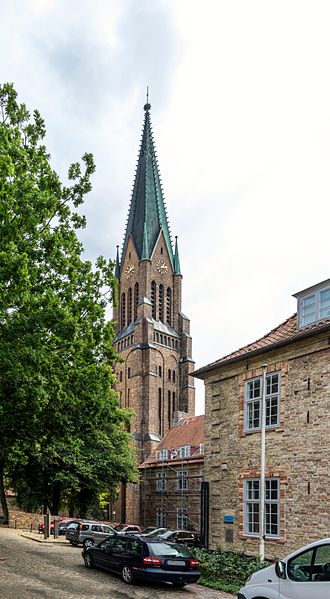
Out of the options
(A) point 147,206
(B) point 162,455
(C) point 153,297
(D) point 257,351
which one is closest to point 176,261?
(C) point 153,297

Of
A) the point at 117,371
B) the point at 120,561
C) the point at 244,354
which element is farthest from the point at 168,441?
the point at 120,561

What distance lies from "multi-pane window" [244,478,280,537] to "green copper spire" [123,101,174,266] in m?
64.1

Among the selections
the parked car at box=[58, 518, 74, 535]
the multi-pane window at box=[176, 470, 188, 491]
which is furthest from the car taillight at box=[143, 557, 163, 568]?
the multi-pane window at box=[176, 470, 188, 491]

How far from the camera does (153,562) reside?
14891 mm

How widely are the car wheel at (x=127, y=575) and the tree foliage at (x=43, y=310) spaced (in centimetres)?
462

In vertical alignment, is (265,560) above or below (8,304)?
below

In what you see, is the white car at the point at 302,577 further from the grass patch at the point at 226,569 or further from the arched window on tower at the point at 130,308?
the arched window on tower at the point at 130,308

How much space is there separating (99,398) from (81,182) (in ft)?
23.4

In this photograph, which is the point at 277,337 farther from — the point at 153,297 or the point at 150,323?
the point at 153,297

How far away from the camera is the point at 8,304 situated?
16312mm

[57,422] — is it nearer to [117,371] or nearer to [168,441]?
[168,441]

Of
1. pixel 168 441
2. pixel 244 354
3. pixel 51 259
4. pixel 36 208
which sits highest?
pixel 36 208

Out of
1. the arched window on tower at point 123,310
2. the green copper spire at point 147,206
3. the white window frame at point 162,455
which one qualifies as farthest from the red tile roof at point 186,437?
the green copper spire at point 147,206

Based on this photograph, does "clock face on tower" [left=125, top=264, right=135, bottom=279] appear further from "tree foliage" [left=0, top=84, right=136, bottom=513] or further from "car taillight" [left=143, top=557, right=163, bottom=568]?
"car taillight" [left=143, top=557, right=163, bottom=568]
